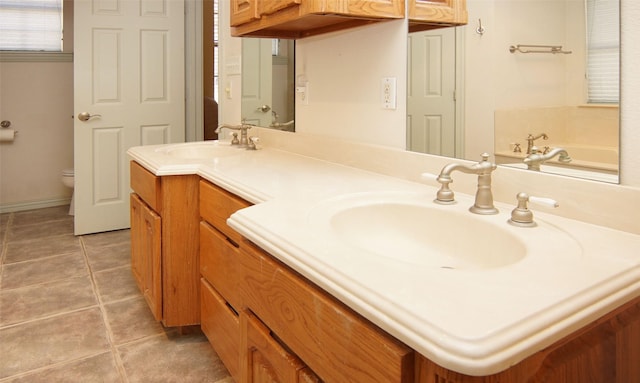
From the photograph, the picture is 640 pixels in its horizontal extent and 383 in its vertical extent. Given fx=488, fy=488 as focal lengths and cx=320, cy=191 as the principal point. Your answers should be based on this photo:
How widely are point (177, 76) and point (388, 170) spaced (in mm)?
2602

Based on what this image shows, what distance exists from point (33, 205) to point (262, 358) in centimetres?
387

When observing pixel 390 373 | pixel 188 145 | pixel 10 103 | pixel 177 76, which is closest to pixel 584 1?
pixel 390 373

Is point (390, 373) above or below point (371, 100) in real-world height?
below

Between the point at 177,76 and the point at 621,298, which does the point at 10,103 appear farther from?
the point at 621,298

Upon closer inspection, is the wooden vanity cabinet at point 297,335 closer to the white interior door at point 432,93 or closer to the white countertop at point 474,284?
the white countertop at point 474,284

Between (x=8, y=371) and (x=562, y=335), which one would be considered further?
(x=8, y=371)

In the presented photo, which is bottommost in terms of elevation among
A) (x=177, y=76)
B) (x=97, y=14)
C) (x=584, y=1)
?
(x=584, y=1)

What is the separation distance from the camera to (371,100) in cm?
175

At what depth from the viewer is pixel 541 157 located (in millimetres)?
1157

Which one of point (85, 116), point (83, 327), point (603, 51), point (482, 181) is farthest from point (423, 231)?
point (85, 116)

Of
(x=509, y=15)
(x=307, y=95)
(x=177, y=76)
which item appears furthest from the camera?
(x=177, y=76)

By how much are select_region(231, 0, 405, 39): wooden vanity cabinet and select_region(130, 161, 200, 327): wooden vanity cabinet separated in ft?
2.16

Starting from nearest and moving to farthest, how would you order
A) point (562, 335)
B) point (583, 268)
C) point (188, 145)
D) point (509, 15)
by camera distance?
point (562, 335) → point (583, 268) → point (509, 15) → point (188, 145)

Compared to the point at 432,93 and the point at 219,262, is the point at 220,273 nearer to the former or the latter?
the point at 219,262
